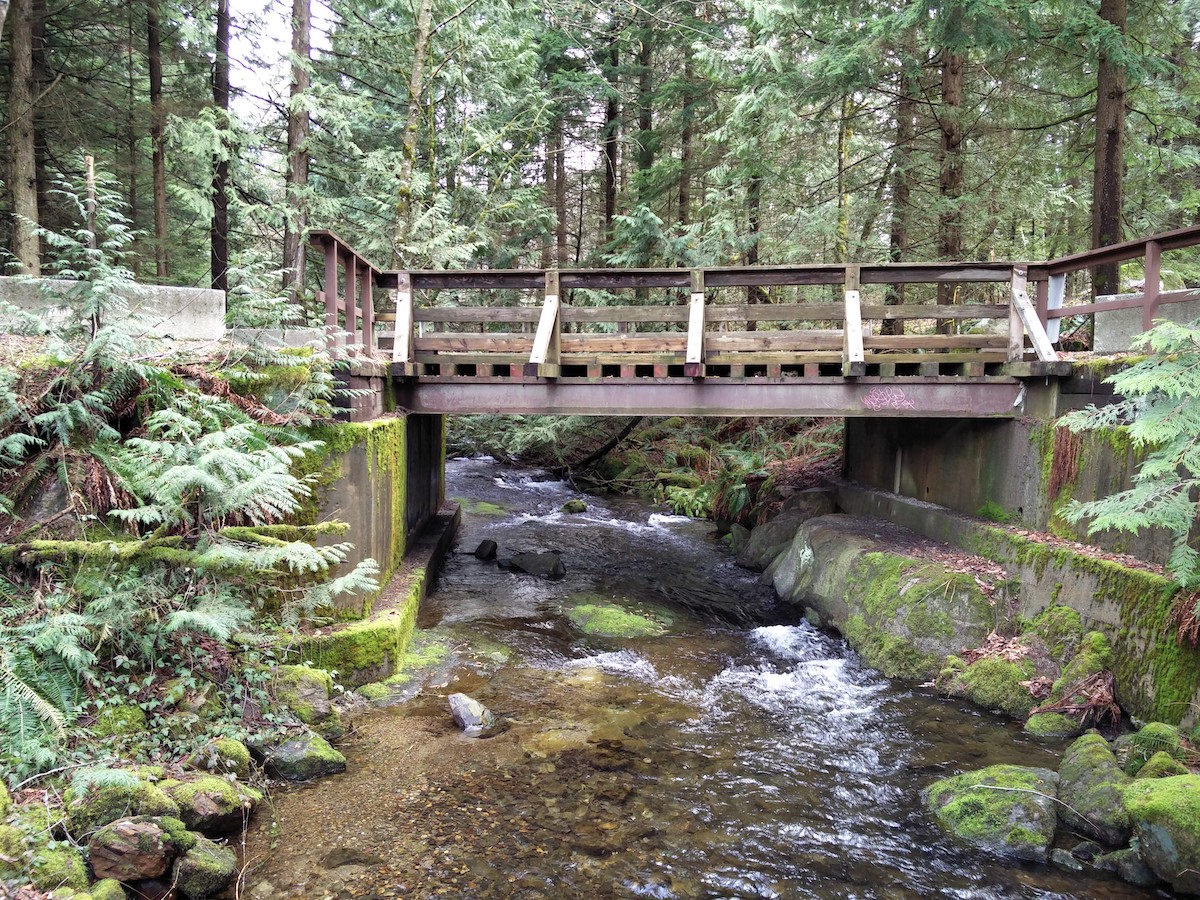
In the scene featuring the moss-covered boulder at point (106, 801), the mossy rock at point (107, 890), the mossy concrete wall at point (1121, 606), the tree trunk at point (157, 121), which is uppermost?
the tree trunk at point (157, 121)

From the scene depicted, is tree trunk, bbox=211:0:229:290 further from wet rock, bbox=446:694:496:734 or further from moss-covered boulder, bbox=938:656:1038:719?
moss-covered boulder, bbox=938:656:1038:719

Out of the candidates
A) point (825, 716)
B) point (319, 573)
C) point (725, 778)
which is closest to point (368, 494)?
point (319, 573)

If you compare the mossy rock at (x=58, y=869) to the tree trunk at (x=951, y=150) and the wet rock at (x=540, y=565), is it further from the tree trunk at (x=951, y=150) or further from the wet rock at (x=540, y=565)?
the tree trunk at (x=951, y=150)

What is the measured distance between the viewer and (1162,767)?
4816 mm

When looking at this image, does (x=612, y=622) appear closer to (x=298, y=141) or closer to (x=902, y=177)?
(x=902, y=177)

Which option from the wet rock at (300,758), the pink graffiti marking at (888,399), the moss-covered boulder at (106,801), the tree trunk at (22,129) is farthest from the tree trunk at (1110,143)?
the tree trunk at (22,129)

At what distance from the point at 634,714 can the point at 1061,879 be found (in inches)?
131

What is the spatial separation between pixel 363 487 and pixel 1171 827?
6.70 metres

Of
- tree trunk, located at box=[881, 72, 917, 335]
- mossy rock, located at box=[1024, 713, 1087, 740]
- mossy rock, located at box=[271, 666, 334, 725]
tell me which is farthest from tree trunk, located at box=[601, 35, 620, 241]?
mossy rock, located at box=[1024, 713, 1087, 740]

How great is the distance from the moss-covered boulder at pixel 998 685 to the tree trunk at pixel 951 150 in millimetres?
7859

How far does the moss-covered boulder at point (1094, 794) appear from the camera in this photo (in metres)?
4.68

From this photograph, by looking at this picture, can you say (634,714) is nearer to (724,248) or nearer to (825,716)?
(825,716)

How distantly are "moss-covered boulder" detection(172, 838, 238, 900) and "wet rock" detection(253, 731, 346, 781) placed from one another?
1.09 m

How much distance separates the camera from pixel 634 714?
21.8 ft
